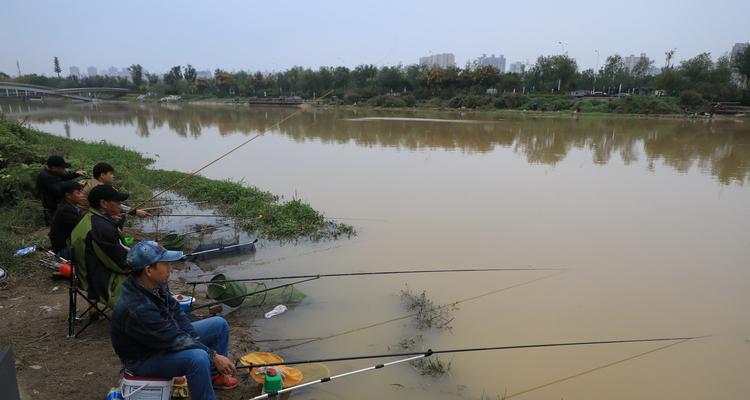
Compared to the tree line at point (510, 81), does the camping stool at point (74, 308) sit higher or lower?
lower

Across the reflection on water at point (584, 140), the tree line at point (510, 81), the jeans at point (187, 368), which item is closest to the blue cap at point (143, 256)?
the jeans at point (187, 368)

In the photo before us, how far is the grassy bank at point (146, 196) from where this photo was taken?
6754 mm

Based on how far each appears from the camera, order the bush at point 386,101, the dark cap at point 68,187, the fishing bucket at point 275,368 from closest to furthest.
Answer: the fishing bucket at point 275,368 < the dark cap at point 68,187 < the bush at point 386,101

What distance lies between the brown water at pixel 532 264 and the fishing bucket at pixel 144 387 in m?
1.35

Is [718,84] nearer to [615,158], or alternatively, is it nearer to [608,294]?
[615,158]

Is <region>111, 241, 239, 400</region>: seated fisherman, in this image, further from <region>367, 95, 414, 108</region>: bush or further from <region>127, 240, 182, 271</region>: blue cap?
<region>367, 95, 414, 108</region>: bush

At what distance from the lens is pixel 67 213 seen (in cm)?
452

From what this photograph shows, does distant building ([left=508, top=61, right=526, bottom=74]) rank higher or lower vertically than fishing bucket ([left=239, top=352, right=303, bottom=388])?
higher

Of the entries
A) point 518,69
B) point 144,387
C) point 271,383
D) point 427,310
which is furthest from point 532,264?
point 518,69

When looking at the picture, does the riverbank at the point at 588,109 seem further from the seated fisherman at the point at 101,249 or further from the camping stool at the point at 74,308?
the seated fisherman at the point at 101,249

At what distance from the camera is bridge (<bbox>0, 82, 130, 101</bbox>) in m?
60.0

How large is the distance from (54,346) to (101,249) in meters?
1.08

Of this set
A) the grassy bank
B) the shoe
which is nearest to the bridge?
the grassy bank

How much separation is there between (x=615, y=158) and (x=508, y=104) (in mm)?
31767
